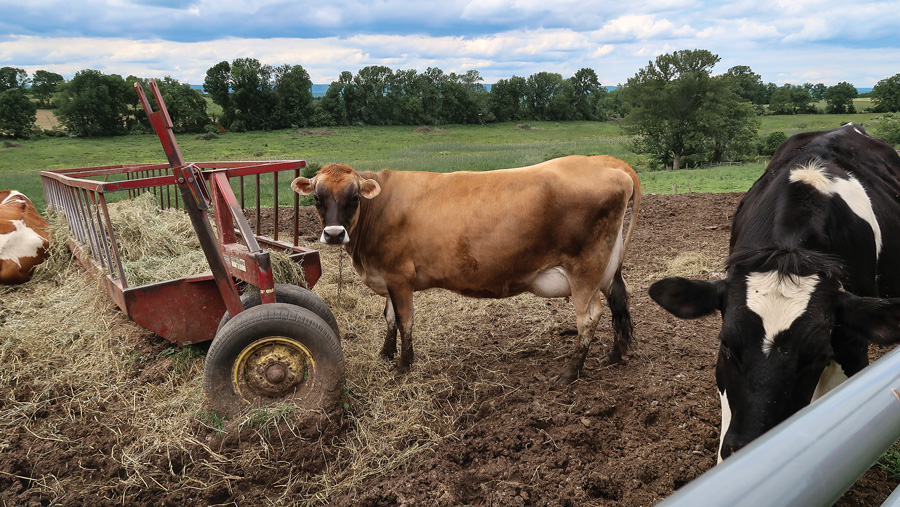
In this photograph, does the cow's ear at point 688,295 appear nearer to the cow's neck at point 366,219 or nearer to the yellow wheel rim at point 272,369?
the yellow wheel rim at point 272,369

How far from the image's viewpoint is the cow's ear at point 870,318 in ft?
8.01

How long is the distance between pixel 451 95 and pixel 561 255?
3155 inches

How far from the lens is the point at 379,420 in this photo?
13.8 feet

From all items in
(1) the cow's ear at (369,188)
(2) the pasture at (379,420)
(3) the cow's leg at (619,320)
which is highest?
(1) the cow's ear at (369,188)

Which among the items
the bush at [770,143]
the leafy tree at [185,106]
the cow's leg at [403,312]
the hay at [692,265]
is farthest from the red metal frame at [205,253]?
the leafy tree at [185,106]

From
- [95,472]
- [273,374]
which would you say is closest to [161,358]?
[95,472]

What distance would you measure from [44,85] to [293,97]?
32.0 meters

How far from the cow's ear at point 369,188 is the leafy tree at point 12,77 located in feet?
295

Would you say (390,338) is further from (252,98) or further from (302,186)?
(252,98)

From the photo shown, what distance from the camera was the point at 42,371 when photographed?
15.2 feet

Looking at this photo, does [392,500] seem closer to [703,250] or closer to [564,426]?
[564,426]

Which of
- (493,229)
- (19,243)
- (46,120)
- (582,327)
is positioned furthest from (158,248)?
(46,120)

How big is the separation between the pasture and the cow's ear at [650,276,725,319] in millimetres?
1170

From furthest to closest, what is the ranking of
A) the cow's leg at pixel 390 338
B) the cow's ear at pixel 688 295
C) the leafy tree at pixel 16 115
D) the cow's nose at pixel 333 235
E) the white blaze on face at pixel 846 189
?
the leafy tree at pixel 16 115, the cow's leg at pixel 390 338, the cow's nose at pixel 333 235, the white blaze on face at pixel 846 189, the cow's ear at pixel 688 295
